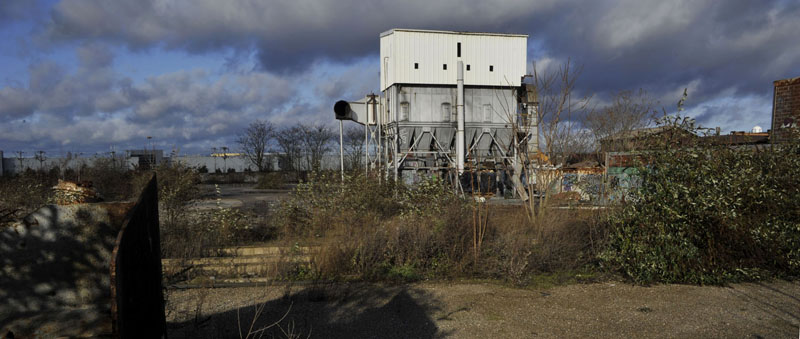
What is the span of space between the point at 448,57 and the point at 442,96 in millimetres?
1798

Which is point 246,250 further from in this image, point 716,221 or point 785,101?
point 785,101

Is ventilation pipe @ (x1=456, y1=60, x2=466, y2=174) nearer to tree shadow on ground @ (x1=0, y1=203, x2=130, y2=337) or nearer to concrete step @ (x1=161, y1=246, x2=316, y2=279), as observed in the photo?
concrete step @ (x1=161, y1=246, x2=316, y2=279)

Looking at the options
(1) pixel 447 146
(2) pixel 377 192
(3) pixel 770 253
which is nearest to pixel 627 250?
(3) pixel 770 253

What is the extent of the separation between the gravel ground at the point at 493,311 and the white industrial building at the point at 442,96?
527 inches

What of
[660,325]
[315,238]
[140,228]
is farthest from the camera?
[315,238]

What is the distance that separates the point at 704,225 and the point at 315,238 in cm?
689

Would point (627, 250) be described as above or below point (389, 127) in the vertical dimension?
below

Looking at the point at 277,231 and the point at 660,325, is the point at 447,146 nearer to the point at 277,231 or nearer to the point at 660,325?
the point at 277,231

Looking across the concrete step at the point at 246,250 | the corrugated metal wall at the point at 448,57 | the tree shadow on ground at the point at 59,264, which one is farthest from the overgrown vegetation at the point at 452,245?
the corrugated metal wall at the point at 448,57

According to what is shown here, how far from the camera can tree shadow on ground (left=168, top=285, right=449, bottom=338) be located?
544cm

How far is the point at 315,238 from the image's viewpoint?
9.18 meters

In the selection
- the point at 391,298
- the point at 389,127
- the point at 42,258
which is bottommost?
the point at 391,298

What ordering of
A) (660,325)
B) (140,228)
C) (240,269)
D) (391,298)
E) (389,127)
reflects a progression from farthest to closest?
1. (389,127)
2. (240,269)
3. (391,298)
4. (660,325)
5. (140,228)

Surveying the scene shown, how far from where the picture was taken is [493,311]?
621 centimetres
